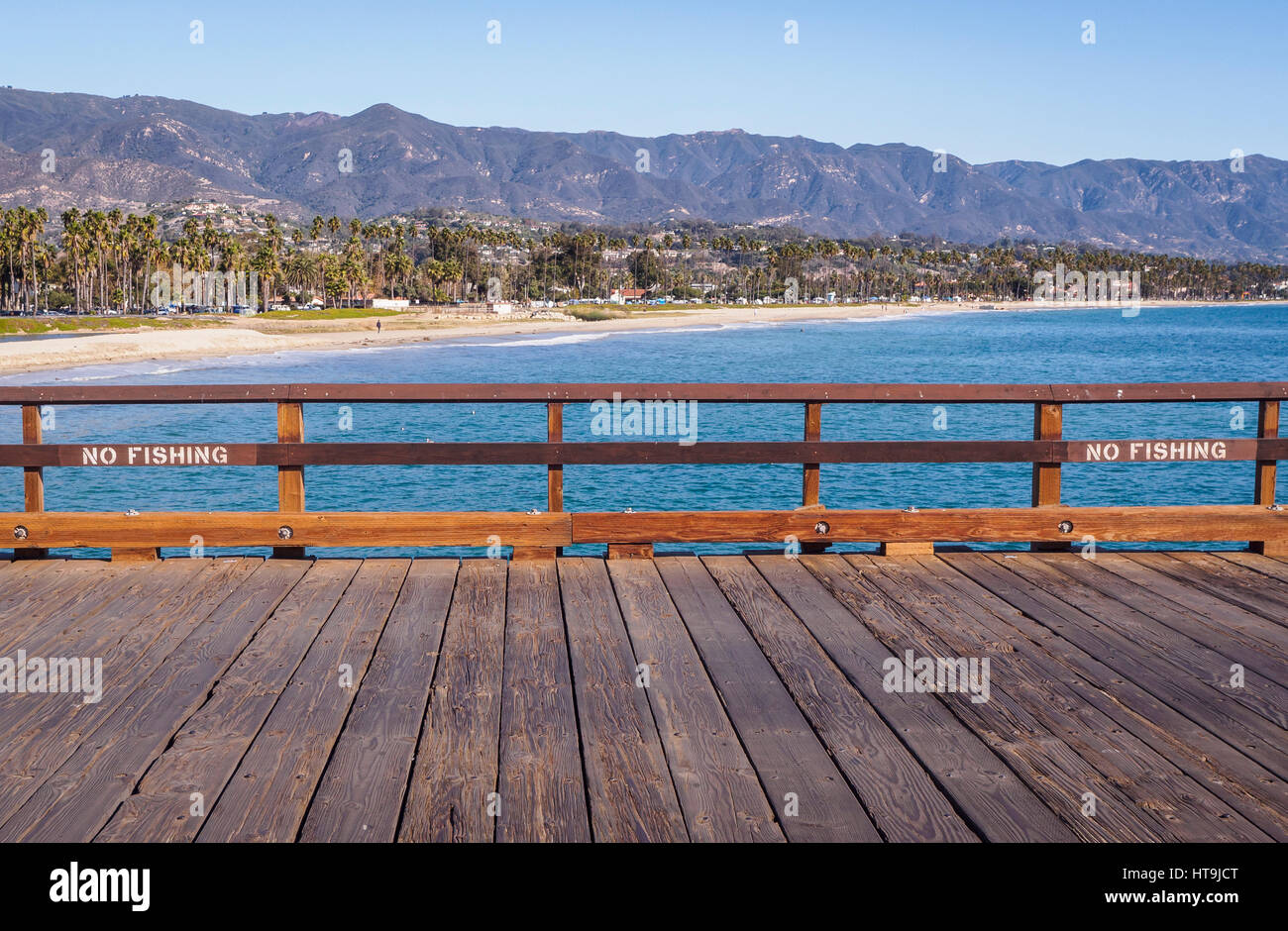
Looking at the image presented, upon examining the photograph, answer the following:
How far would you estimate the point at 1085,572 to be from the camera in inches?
268

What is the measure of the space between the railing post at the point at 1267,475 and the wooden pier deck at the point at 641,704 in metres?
0.41

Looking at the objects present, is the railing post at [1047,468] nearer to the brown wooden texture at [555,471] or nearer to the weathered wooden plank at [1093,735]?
the weathered wooden plank at [1093,735]

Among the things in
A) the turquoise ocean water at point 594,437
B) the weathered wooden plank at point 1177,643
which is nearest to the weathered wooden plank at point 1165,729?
the weathered wooden plank at point 1177,643

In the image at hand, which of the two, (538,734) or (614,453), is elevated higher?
(614,453)

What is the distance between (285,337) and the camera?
9806cm

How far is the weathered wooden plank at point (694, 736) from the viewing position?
11.3 feet

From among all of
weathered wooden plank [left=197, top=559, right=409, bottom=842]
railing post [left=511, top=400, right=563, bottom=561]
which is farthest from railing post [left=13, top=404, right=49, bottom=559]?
railing post [left=511, top=400, right=563, bottom=561]

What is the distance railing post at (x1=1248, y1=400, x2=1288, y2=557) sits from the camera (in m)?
7.23

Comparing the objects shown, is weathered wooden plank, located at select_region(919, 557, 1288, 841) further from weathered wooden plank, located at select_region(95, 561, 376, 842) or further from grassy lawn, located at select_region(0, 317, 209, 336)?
grassy lawn, located at select_region(0, 317, 209, 336)

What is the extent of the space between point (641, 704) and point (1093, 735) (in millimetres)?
1746

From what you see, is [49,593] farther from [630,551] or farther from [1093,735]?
[1093,735]

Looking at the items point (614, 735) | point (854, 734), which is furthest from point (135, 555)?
Answer: point (854, 734)

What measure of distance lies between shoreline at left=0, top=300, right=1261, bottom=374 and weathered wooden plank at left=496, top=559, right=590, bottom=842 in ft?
207
